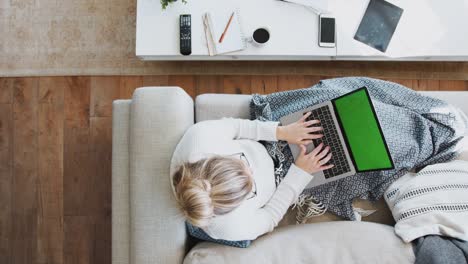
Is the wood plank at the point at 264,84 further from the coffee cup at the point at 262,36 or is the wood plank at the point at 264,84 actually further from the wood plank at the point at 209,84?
the coffee cup at the point at 262,36

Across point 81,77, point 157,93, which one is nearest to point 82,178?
point 81,77

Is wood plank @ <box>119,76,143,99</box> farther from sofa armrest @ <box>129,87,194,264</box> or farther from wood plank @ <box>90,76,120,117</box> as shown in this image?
sofa armrest @ <box>129,87,194,264</box>

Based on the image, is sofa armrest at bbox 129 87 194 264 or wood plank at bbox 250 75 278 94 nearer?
sofa armrest at bbox 129 87 194 264

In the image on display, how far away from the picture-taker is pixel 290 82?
6.89 ft

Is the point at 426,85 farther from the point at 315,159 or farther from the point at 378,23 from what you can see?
the point at 315,159

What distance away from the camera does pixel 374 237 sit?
4.40ft

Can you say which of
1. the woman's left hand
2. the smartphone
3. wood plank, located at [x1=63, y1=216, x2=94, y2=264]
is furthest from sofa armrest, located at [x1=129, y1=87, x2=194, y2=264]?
wood plank, located at [x1=63, y1=216, x2=94, y2=264]

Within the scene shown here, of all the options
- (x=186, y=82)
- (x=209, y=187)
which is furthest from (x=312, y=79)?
(x=209, y=187)

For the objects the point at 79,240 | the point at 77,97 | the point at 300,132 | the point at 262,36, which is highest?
the point at 262,36

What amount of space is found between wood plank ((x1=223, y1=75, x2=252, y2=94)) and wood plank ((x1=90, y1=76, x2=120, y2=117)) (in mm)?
572

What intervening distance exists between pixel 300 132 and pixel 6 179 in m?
1.57

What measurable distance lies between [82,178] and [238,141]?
105 centimetres

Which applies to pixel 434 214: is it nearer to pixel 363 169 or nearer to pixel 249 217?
pixel 363 169

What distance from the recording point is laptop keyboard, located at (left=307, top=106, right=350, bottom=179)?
1.45 meters
